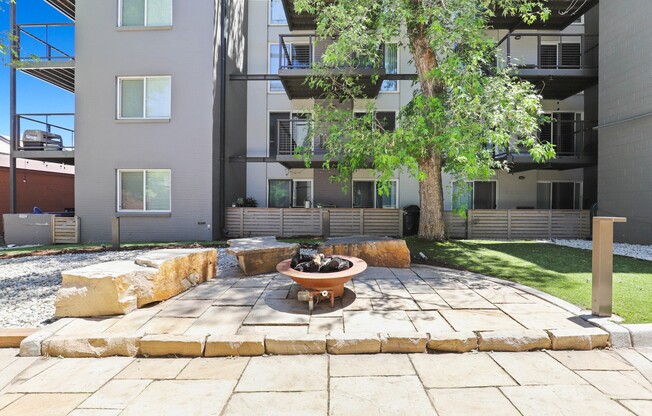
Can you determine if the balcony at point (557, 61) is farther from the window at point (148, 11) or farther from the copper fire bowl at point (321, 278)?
the window at point (148, 11)

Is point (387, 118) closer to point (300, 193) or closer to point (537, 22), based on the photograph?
point (300, 193)

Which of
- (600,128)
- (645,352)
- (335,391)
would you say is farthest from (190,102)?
(600,128)

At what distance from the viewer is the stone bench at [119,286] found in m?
3.63

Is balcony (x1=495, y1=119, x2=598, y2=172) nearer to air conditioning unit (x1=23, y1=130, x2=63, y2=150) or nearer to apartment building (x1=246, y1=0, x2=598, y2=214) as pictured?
apartment building (x1=246, y1=0, x2=598, y2=214)

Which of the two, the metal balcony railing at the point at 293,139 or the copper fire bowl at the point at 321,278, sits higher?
the metal balcony railing at the point at 293,139

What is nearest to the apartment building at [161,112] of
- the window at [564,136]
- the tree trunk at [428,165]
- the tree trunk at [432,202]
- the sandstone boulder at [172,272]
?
the window at [564,136]

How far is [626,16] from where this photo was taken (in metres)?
9.26

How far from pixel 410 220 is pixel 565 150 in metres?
6.79

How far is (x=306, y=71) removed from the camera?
34.2ft

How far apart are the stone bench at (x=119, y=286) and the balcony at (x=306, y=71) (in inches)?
262

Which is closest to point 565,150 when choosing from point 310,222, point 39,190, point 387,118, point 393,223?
point 387,118

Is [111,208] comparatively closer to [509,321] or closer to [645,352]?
[509,321]

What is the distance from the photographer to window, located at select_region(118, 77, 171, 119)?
34.1 ft

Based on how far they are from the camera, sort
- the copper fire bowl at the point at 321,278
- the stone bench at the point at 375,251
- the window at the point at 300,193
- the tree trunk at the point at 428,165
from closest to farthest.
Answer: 1. the copper fire bowl at the point at 321,278
2. the stone bench at the point at 375,251
3. the tree trunk at the point at 428,165
4. the window at the point at 300,193
